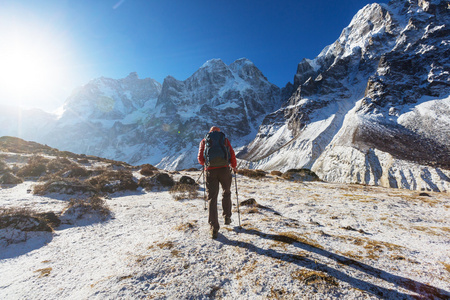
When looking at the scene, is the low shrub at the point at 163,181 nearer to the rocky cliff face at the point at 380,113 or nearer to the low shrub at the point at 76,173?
the low shrub at the point at 76,173

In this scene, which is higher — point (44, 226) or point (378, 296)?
point (44, 226)

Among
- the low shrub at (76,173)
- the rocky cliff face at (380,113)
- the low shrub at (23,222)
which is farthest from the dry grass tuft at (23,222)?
the rocky cliff face at (380,113)

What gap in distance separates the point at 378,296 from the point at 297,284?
1.14 metres

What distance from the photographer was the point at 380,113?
301 feet

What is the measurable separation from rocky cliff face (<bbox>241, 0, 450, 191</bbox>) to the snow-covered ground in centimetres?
5847

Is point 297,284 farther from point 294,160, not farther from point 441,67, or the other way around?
point 441,67

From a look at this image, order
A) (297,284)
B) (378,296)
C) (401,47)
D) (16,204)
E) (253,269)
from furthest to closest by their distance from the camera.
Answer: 1. (401,47)
2. (16,204)
3. (253,269)
4. (297,284)
5. (378,296)

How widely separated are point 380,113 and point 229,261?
118 metres

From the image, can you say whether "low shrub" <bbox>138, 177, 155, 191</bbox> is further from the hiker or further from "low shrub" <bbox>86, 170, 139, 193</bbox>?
the hiker

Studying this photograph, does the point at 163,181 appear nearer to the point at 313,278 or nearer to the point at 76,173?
the point at 76,173

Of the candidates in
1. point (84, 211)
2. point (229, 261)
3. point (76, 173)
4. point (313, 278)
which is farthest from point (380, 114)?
point (84, 211)

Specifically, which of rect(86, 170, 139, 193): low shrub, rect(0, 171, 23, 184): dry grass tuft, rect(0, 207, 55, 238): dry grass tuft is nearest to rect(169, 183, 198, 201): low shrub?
rect(86, 170, 139, 193): low shrub

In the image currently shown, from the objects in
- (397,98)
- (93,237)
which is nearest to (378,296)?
(93,237)

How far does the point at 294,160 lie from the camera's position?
318ft
